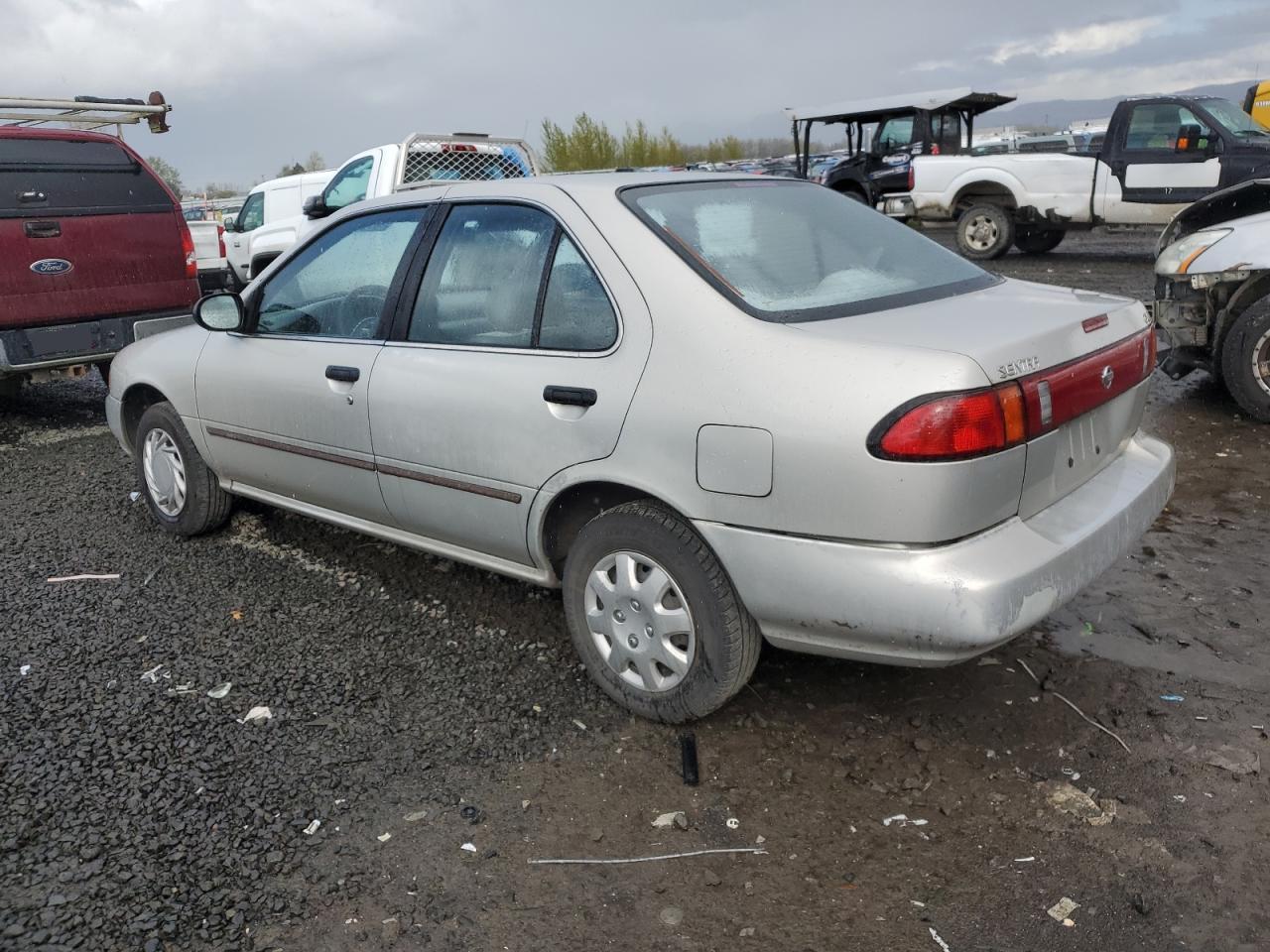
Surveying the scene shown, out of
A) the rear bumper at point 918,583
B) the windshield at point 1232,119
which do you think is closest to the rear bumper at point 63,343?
the rear bumper at point 918,583

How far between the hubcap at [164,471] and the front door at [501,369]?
1690mm

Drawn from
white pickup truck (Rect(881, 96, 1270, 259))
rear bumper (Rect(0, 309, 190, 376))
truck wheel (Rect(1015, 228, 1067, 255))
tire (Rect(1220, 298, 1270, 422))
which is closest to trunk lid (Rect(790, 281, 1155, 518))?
tire (Rect(1220, 298, 1270, 422))

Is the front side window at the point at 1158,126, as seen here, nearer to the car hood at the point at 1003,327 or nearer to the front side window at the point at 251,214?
the car hood at the point at 1003,327

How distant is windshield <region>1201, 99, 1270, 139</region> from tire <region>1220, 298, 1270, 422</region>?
8.13 meters

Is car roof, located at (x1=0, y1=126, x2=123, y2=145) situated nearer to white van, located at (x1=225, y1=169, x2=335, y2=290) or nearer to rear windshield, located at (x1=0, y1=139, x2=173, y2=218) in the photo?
rear windshield, located at (x1=0, y1=139, x2=173, y2=218)

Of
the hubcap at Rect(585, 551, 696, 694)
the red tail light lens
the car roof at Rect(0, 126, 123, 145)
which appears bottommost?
the hubcap at Rect(585, 551, 696, 694)

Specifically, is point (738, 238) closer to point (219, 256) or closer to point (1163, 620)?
point (1163, 620)

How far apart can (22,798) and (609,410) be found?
200 centimetres

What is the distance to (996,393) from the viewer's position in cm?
253

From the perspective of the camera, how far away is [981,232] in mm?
14234

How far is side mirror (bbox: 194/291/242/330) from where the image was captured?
4.32 meters

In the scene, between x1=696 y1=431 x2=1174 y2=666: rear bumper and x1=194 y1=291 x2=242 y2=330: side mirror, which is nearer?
x1=696 y1=431 x2=1174 y2=666: rear bumper

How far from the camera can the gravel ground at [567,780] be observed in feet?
7.91

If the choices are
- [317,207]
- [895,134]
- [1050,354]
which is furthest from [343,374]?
[895,134]
